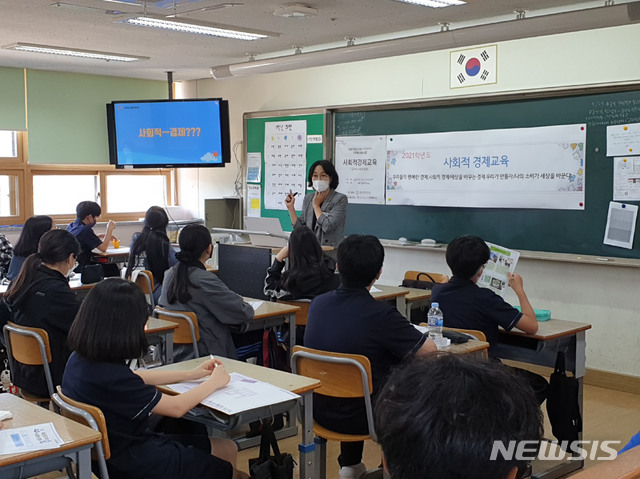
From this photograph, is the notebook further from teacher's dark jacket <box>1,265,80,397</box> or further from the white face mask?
teacher's dark jacket <box>1,265,80,397</box>

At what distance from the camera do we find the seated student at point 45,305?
3688 millimetres

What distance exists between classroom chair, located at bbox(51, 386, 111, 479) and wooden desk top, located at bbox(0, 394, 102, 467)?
3 centimetres

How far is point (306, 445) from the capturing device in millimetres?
2754

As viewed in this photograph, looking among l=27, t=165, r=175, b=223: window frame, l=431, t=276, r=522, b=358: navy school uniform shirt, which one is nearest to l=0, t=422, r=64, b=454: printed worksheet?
l=431, t=276, r=522, b=358: navy school uniform shirt

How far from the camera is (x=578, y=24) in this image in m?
4.61

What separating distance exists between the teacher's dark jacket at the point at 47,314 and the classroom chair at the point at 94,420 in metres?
1.31

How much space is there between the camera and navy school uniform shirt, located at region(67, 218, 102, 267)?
6855 millimetres

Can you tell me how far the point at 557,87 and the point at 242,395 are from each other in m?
3.85

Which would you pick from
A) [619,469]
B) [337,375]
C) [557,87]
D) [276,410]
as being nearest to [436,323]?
[337,375]

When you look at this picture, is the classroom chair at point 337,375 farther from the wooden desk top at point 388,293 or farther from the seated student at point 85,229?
the seated student at point 85,229

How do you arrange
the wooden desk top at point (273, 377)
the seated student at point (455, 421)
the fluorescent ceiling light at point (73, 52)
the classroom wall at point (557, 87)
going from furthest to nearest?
the fluorescent ceiling light at point (73, 52) → the classroom wall at point (557, 87) → the wooden desk top at point (273, 377) → the seated student at point (455, 421)

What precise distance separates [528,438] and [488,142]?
16.5 feet

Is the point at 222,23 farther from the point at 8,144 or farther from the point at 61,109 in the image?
the point at 8,144

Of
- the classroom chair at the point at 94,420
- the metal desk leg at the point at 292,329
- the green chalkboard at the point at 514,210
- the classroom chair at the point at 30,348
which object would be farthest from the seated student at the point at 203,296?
the green chalkboard at the point at 514,210
